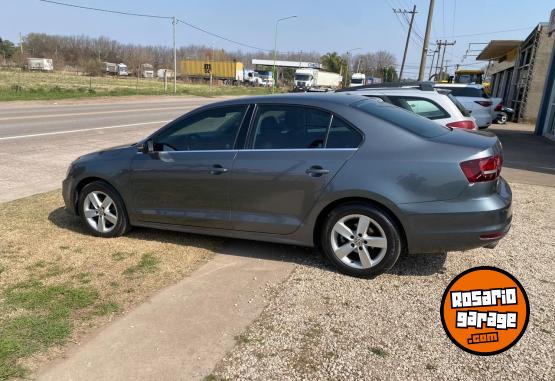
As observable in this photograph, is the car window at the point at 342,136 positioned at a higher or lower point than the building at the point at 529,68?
lower

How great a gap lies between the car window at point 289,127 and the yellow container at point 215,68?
81.5 metres

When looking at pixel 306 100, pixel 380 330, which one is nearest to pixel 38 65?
pixel 306 100

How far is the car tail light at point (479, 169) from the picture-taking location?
3.66 metres

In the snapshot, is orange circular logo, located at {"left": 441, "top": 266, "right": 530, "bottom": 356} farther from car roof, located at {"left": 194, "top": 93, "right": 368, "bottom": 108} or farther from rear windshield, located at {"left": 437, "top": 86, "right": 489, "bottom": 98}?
rear windshield, located at {"left": 437, "top": 86, "right": 489, "bottom": 98}

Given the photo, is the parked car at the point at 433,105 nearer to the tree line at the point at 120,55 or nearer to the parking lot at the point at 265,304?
the parking lot at the point at 265,304

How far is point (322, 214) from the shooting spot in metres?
4.15

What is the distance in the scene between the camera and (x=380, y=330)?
3.24 metres

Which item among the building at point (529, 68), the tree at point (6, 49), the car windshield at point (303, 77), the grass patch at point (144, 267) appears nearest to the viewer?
the grass patch at point (144, 267)

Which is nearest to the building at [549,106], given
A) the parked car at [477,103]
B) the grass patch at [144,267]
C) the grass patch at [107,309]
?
the parked car at [477,103]

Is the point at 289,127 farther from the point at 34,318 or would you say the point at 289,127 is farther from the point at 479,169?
the point at 34,318

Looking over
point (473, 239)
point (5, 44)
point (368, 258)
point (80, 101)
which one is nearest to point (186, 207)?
point (368, 258)

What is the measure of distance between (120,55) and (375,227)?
12463cm

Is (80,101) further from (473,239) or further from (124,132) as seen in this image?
(473,239)

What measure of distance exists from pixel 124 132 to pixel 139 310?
486 inches
